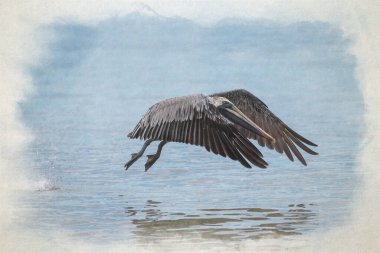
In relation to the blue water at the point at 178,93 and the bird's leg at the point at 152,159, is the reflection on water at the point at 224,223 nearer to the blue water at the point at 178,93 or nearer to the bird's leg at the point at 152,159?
the blue water at the point at 178,93

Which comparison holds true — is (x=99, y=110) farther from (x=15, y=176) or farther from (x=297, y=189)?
(x=297, y=189)

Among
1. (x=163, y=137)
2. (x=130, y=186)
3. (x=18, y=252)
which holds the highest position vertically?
(x=163, y=137)

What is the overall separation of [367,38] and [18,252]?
5.05 metres

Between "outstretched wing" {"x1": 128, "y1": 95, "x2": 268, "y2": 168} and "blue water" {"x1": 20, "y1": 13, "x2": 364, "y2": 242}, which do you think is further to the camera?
"blue water" {"x1": 20, "y1": 13, "x2": 364, "y2": 242}

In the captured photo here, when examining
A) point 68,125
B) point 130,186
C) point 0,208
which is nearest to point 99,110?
point 68,125

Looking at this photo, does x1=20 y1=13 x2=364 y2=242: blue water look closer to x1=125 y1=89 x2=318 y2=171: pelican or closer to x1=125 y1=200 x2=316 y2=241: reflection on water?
x1=125 y1=200 x2=316 y2=241: reflection on water

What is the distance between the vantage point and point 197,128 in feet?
24.7

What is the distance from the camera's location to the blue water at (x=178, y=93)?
27.0 feet

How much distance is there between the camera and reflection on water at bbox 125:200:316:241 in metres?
7.09

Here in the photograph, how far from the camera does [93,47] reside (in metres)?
8.82

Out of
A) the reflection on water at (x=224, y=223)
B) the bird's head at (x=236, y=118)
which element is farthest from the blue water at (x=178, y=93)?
the bird's head at (x=236, y=118)

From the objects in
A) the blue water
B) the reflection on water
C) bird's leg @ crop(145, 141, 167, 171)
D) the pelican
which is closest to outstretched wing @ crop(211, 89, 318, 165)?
the pelican

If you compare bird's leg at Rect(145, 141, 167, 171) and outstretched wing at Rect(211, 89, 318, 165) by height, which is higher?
outstretched wing at Rect(211, 89, 318, 165)

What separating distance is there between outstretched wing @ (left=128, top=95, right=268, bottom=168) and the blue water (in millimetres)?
889
